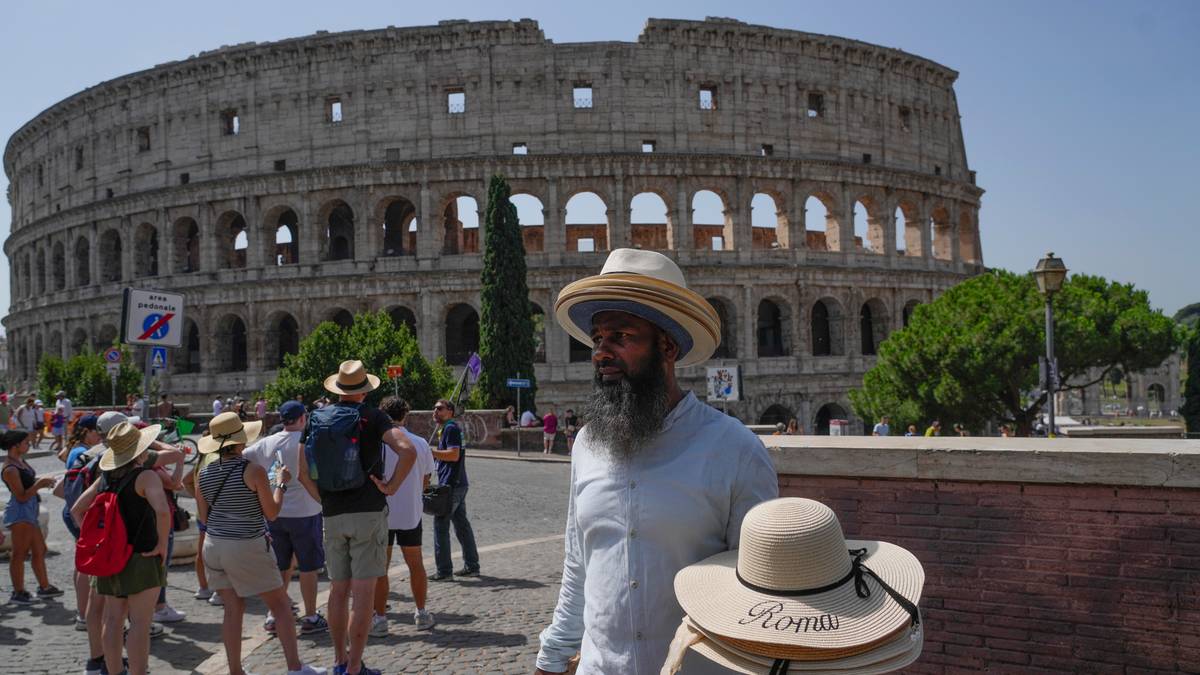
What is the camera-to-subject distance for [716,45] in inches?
1405

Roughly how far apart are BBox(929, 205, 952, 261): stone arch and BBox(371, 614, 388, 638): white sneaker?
36.9 meters

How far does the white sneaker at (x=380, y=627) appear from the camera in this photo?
7073 millimetres

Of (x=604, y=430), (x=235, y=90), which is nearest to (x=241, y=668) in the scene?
(x=604, y=430)

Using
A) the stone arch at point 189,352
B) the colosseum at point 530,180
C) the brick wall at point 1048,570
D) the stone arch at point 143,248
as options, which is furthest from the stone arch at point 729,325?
the brick wall at point 1048,570

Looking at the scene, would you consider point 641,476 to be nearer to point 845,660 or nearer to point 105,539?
point 845,660

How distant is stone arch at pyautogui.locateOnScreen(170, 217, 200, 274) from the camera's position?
3812cm

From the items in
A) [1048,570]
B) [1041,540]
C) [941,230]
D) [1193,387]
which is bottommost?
[1193,387]

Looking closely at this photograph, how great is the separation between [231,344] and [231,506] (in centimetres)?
3487

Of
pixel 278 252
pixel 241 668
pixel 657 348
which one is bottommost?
pixel 241 668

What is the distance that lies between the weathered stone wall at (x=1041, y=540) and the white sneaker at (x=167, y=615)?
5.67 m

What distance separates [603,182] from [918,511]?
30.7 m

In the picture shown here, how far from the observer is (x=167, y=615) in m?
7.59

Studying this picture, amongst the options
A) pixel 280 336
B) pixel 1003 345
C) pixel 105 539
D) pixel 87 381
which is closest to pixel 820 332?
pixel 1003 345

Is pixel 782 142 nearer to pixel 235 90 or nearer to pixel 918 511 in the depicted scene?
pixel 235 90
